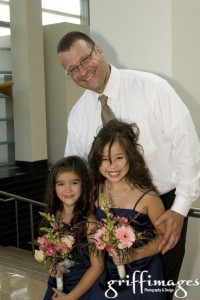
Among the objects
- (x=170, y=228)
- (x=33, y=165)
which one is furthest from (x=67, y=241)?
(x=33, y=165)

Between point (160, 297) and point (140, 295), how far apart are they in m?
0.12

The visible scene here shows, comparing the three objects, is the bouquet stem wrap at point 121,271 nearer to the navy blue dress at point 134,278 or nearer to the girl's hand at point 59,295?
the navy blue dress at point 134,278

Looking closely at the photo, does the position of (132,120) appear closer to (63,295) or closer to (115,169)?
(115,169)

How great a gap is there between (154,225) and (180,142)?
0.43 metres

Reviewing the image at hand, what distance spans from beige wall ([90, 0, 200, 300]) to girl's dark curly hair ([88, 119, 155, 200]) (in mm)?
649

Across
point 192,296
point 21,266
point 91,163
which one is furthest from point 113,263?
point 21,266

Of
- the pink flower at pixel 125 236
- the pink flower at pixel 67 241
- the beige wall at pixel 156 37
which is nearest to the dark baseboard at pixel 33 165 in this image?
the beige wall at pixel 156 37

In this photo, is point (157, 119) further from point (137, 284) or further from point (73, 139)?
point (137, 284)

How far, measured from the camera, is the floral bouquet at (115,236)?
6.57ft

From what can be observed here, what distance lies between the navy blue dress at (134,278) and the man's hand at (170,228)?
90 millimetres

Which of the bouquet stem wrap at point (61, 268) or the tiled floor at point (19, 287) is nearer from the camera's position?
the bouquet stem wrap at point (61, 268)

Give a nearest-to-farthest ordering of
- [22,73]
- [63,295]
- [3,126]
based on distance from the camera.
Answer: [63,295] < [22,73] < [3,126]

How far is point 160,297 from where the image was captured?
7.46ft

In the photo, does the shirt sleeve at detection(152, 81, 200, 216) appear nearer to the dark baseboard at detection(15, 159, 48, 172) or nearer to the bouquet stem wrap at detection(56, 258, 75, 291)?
the bouquet stem wrap at detection(56, 258, 75, 291)
